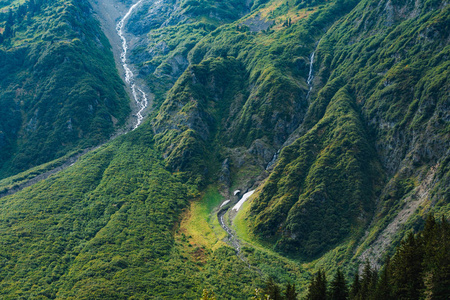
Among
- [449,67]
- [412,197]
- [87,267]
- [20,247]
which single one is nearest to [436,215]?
[412,197]

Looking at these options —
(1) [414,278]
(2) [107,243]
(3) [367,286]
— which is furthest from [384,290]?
(2) [107,243]

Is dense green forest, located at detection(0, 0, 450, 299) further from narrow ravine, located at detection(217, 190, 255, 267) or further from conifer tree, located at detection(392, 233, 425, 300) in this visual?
conifer tree, located at detection(392, 233, 425, 300)

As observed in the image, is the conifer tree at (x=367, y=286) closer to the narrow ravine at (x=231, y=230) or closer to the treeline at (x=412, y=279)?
the treeline at (x=412, y=279)

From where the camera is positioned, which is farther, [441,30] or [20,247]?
[441,30]

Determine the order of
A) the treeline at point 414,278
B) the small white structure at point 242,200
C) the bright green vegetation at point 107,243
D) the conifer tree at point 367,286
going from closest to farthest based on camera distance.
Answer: the treeline at point 414,278, the conifer tree at point 367,286, the bright green vegetation at point 107,243, the small white structure at point 242,200

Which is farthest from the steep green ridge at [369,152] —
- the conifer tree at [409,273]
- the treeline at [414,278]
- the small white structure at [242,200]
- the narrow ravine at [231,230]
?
the conifer tree at [409,273]

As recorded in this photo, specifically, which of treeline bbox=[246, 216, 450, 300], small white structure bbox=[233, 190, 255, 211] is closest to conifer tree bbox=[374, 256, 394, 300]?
treeline bbox=[246, 216, 450, 300]

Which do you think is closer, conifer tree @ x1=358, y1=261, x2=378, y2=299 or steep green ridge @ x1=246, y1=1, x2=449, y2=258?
conifer tree @ x1=358, y1=261, x2=378, y2=299

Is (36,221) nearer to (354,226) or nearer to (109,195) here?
(109,195)

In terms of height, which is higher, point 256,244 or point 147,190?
point 147,190
